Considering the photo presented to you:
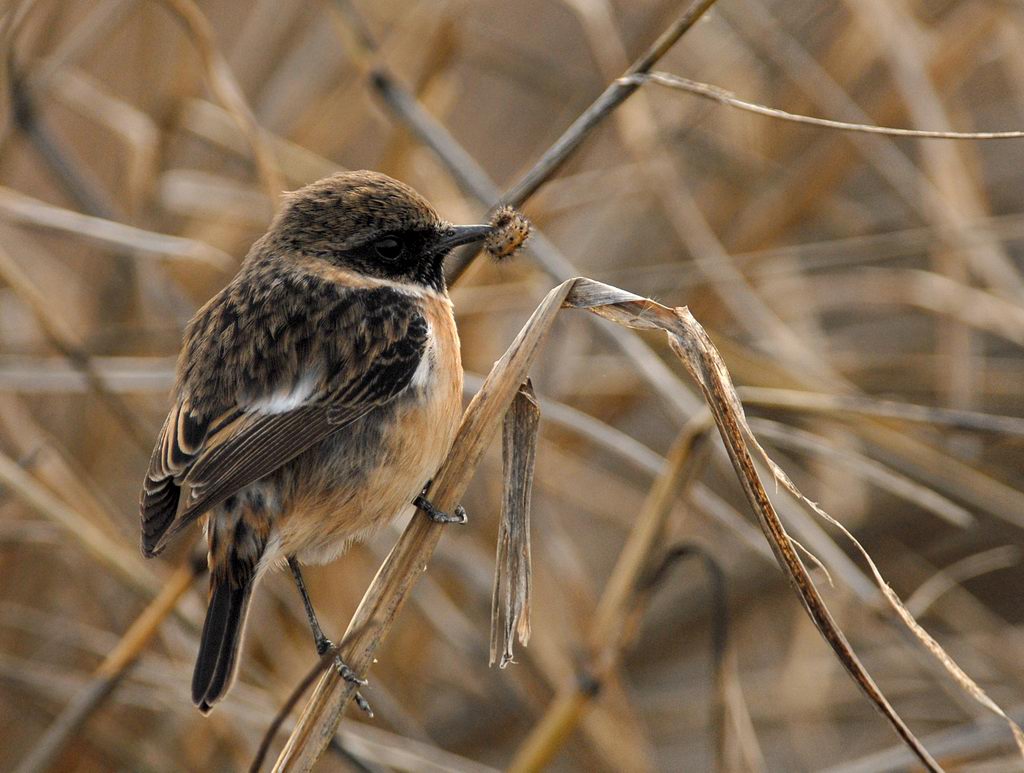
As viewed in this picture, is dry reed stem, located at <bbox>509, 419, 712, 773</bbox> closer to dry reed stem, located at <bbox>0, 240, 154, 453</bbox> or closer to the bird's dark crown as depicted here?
the bird's dark crown

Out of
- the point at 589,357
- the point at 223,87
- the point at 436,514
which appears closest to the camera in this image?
the point at 436,514

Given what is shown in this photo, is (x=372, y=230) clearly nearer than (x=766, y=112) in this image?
No

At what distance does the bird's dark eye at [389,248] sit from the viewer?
3279 mm

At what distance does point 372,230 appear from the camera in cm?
327

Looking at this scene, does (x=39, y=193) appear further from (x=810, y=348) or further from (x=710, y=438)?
(x=710, y=438)

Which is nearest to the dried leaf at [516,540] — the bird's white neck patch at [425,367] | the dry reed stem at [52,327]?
the bird's white neck patch at [425,367]

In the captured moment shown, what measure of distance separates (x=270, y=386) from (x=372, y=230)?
593 mm

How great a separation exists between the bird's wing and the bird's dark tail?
21 cm

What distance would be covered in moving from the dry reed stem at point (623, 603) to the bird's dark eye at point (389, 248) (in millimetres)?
972

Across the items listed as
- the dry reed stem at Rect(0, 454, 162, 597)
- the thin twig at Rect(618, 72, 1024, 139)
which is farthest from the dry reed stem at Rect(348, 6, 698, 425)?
the dry reed stem at Rect(0, 454, 162, 597)

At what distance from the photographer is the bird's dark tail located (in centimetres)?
260

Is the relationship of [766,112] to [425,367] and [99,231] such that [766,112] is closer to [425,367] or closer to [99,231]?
[425,367]

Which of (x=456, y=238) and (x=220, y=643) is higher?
(x=456, y=238)

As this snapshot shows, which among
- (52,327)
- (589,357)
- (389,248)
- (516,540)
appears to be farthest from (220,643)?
(589,357)
